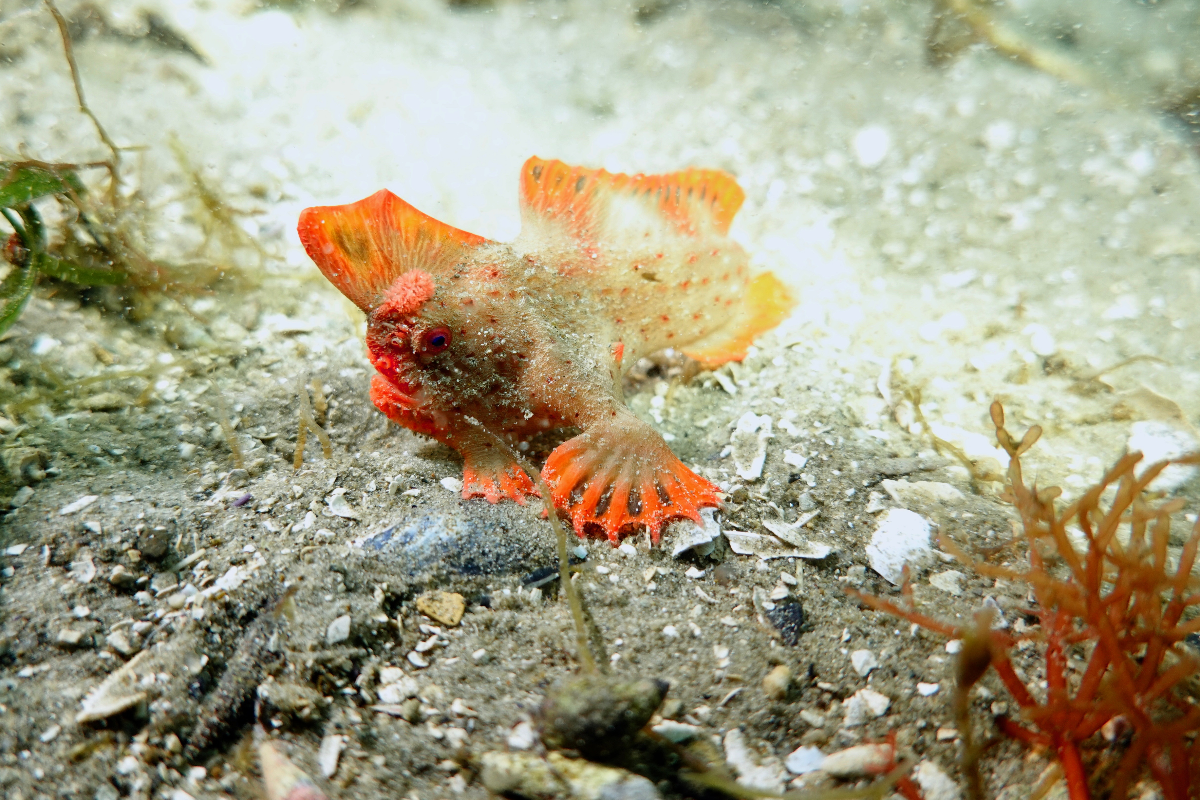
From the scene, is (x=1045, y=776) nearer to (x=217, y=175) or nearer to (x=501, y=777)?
(x=501, y=777)

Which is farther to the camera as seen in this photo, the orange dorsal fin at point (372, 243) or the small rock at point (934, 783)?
the orange dorsal fin at point (372, 243)

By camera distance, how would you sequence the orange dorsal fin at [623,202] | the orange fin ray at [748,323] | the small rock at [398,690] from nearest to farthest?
the small rock at [398,690] → the orange dorsal fin at [623,202] → the orange fin ray at [748,323]

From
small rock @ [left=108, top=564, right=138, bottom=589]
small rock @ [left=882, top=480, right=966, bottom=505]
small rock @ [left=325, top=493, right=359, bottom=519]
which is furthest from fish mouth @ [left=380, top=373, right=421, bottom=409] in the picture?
small rock @ [left=882, top=480, right=966, bottom=505]

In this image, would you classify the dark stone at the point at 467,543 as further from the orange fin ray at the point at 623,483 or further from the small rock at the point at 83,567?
the small rock at the point at 83,567

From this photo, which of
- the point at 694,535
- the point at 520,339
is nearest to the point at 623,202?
the point at 520,339

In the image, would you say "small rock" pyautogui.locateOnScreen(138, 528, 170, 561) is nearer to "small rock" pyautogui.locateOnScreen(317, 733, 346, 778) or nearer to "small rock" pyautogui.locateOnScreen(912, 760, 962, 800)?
"small rock" pyautogui.locateOnScreen(317, 733, 346, 778)

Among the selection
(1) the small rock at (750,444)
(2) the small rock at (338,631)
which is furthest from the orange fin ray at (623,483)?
(2) the small rock at (338,631)

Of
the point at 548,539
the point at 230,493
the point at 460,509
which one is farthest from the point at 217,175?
the point at 548,539
